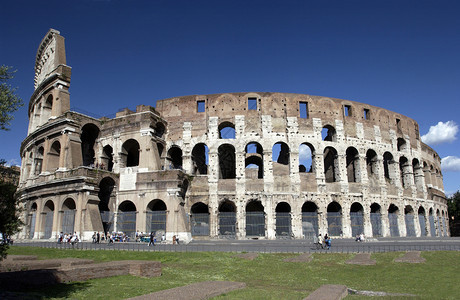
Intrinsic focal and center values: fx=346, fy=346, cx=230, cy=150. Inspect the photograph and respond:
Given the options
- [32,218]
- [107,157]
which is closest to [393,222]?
[107,157]

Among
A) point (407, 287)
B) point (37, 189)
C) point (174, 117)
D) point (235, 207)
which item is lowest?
point (407, 287)

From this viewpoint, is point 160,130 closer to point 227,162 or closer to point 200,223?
point 227,162

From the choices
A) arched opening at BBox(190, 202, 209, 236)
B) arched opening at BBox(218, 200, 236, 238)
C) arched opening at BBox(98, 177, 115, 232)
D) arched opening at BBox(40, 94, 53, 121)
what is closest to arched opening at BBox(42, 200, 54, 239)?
arched opening at BBox(98, 177, 115, 232)

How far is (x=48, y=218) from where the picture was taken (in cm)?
2852

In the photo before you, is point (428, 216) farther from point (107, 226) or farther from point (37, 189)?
point (37, 189)

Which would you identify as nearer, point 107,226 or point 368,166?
point 107,226

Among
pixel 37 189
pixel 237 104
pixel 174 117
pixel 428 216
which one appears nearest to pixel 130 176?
pixel 174 117

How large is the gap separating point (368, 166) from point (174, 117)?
19430 millimetres

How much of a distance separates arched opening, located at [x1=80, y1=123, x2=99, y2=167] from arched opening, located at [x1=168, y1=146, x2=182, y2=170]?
7.27 m

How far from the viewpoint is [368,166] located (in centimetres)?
3412

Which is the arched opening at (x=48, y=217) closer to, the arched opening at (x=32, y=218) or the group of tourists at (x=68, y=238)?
the arched opening at (x=32, y=218)

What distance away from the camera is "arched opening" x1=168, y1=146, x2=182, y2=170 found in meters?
30.8

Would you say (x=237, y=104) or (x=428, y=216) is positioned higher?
(x=237, y=104)

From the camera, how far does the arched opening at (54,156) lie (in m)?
29.8
